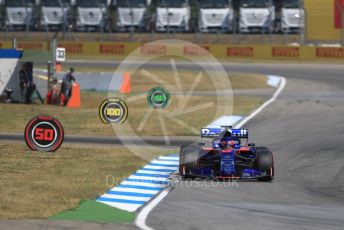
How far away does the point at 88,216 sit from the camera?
1134cm

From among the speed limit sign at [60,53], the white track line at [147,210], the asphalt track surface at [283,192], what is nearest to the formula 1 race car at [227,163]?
the asphalt track surface at [283,192]

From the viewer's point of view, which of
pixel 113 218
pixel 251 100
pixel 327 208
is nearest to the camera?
pixel 113 218

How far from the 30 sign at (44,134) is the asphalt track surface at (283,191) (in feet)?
12.6

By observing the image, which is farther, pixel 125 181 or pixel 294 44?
pixel 294 44

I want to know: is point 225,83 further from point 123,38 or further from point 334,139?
point 334,139

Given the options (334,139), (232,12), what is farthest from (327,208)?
(232,12)

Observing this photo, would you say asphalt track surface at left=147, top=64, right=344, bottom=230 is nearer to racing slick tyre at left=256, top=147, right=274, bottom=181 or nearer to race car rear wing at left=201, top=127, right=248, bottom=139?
racing slick tyre at left=256, top=147, right=274, bottom=181

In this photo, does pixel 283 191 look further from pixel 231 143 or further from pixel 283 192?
pixel 231 143

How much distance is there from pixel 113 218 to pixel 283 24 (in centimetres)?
4530

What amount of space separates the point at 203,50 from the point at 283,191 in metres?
39.4

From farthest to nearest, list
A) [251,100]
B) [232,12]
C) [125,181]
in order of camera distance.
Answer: [232,12], [251,100], [125,181]

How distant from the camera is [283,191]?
13.9 meters

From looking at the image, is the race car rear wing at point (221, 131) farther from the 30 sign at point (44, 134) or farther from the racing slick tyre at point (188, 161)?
the 30 sign at point (44, 134)

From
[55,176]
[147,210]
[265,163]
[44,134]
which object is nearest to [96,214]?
[147,210]
